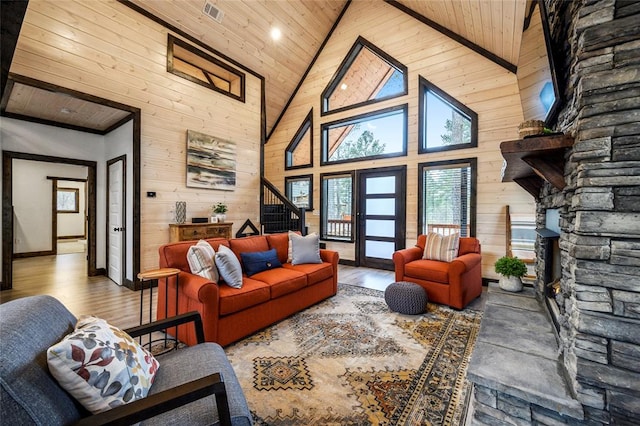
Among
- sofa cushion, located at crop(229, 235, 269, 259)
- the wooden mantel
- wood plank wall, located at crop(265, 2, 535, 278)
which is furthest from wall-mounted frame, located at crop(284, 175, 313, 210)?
the wooden mantel

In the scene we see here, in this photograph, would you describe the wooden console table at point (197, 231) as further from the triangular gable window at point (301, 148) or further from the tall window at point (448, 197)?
the tall window at point (448, 197)

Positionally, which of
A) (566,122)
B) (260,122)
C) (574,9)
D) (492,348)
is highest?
(260,122)

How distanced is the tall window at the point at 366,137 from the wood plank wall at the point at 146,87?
187 cm

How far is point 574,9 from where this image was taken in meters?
1.51

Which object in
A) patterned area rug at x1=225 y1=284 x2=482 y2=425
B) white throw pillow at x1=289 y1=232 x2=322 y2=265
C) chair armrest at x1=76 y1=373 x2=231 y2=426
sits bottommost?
patterned area rug at x1=225 y1=284 x2=482 y2=425

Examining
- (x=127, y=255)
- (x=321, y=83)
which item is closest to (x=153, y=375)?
(x=127, y=255)

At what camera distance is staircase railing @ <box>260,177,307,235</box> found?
603 cm

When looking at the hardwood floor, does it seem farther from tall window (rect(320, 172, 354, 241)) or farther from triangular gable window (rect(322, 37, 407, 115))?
triangular gable window (rect(322, 37, 407, 115))

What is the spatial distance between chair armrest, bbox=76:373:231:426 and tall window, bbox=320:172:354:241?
513 centimetres

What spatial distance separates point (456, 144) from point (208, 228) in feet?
15.1

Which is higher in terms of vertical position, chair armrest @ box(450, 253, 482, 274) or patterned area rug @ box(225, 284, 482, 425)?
chair armrest @ box(450, 253, 482, 274)

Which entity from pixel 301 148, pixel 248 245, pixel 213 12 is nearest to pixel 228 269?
pixel 248 245

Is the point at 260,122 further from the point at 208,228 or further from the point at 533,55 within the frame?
the point at 533,55

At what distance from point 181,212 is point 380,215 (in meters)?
3.76
